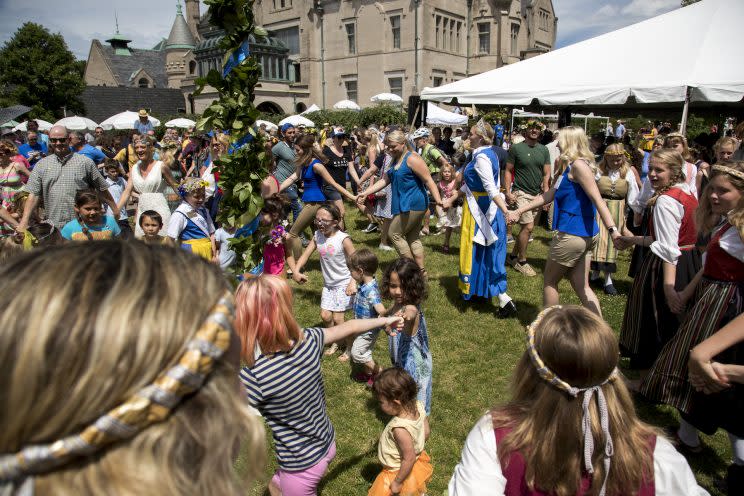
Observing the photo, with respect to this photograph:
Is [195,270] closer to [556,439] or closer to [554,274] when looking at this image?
[556,439]

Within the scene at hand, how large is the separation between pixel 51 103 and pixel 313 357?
47873 millimetres

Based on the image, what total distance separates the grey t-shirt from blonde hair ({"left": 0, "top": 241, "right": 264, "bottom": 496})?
6.89 meters

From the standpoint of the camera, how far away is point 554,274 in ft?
15.9

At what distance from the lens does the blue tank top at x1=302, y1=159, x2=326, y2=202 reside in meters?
7.10

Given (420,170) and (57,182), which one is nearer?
(57,182)

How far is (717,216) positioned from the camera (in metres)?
3.23

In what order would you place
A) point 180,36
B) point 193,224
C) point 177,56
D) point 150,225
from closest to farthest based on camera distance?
point 150,225 < point 193,224 < point 177,56 < point 180,36

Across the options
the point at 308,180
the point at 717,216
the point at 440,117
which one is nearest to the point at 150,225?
the point at 308,180

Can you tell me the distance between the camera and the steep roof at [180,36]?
51531 millimetres

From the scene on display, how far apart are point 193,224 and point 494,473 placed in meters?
4.57

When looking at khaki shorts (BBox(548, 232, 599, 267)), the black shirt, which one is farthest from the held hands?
the black shirt

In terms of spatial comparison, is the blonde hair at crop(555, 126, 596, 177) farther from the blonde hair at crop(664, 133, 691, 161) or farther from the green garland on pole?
the green garland on pole

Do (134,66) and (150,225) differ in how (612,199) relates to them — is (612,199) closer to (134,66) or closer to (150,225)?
(150,225)

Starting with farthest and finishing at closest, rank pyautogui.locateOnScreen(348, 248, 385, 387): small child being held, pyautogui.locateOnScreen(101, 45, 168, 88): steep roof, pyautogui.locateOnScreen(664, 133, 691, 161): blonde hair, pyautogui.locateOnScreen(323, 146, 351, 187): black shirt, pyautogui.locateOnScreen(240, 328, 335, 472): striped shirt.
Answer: pyautogui.locateOnScreen(101, 45, 168, 88): steep roof < pyautogui.locateOnScreen(323, 146, 351, 187): black shirt < pyautogui.locateOnScreen(664, 133, 691, 161): blonde hair < pyautogui.locateOnScreen(348, 248, 385, 387): small child being held < pyautogui.locateOnScreen(240, 328, 335, 472): striped shirt
